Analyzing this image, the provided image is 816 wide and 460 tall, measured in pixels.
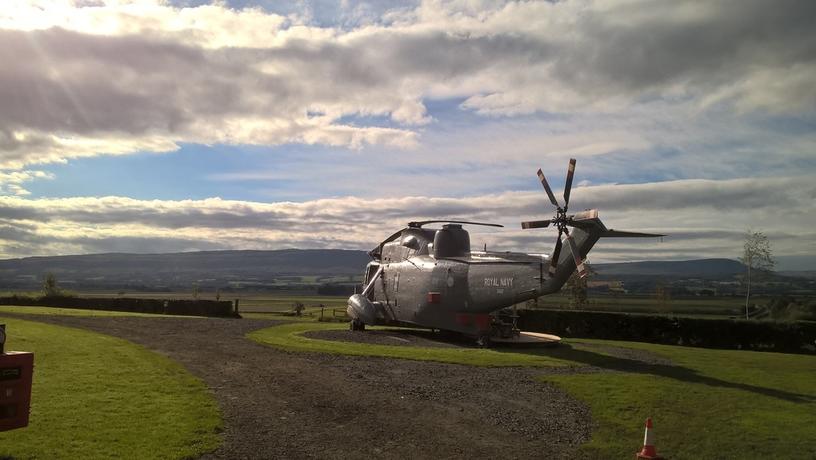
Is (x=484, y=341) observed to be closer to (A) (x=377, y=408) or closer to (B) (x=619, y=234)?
(B) (x=619, y=234)

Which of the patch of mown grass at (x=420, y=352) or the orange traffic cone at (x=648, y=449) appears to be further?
the patch of mown grass at (x=420, y=352)

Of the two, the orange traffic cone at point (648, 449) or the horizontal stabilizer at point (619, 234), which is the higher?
the horizontal stabilizer at point (619, 234)

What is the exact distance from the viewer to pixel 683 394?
56.0 feet

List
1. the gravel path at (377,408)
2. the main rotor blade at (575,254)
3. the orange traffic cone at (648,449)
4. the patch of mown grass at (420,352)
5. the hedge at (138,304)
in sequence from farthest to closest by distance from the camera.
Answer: the hedge at (138,304) < the main rotor blade at (575,254) < the patch of mown grass at (420,352) < the gravel path at (377,408) < the orange traffic cone at (648,449)

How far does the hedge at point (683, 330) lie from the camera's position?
3297cm

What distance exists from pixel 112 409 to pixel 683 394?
617 inches

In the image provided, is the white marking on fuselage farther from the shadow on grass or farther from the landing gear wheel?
the shadow on grass

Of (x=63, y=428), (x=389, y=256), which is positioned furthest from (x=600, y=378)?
(x=389, y=256)

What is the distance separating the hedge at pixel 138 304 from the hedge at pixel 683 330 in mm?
26584

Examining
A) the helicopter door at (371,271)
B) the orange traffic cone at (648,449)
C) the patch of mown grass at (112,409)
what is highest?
the helicopter door at (371,271)

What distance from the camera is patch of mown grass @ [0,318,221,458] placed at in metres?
10.4

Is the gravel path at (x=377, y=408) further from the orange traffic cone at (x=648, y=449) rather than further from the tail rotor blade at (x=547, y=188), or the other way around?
the tail rotor blade at (x=547, y=188)

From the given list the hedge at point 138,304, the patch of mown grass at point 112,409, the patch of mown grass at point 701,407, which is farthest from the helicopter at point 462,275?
the hedge at point 138,304

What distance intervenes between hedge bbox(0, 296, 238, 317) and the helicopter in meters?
16.9
